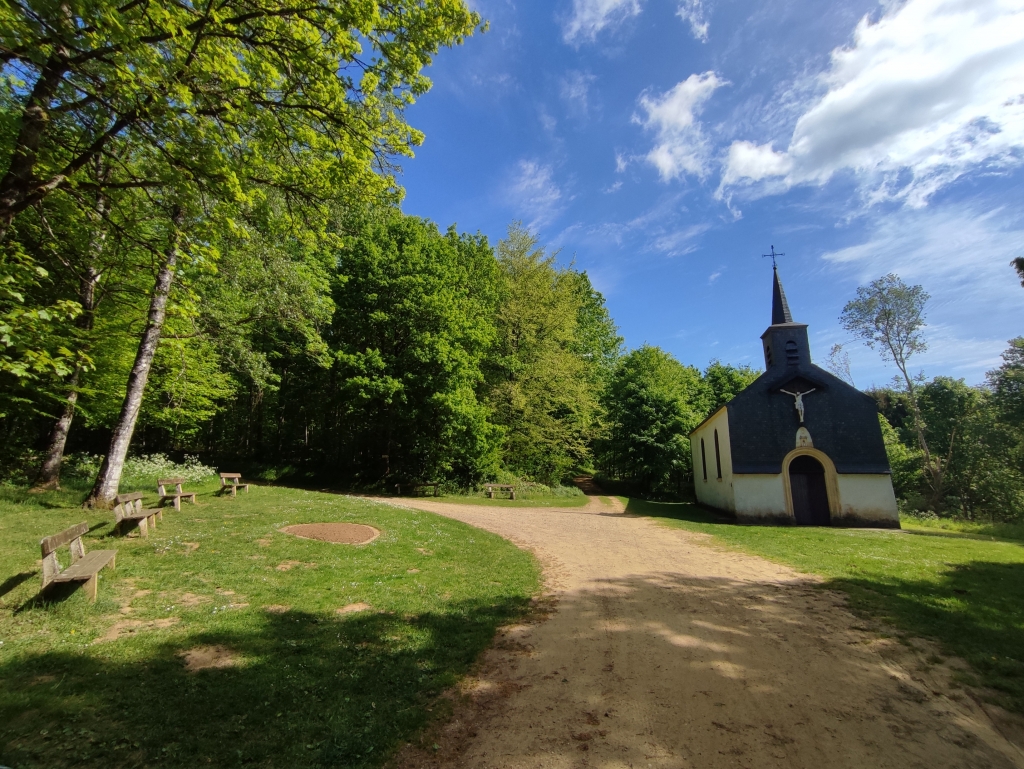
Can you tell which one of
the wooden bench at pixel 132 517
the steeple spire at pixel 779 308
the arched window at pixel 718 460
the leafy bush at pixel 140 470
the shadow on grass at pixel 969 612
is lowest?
the shadow on grass at pixel 969 612

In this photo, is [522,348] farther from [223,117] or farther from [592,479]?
[223,117]

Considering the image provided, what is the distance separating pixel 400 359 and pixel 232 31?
63.9ft

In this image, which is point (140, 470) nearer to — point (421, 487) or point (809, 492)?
point (421, 487)

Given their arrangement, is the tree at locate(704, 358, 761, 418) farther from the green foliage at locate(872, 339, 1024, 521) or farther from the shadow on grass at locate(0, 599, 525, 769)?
the shadow on grass at locate(0, 599, 525, 769)

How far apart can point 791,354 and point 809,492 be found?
6286 millimetres

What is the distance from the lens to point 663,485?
105 feet

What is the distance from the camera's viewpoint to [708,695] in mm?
4277

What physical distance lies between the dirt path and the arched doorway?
47.6 feet

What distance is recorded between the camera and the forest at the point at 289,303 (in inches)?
203

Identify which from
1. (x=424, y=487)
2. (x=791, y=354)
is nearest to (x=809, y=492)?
(x=791, y=354)

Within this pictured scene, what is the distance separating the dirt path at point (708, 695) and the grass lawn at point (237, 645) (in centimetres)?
64

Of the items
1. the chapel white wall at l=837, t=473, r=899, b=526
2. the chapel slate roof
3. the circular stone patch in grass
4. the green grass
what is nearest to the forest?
the green grass

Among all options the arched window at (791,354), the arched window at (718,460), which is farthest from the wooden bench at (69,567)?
the arched window at (791,354)

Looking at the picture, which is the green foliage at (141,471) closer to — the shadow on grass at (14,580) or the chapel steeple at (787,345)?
the shadow on grass at (14,580)
